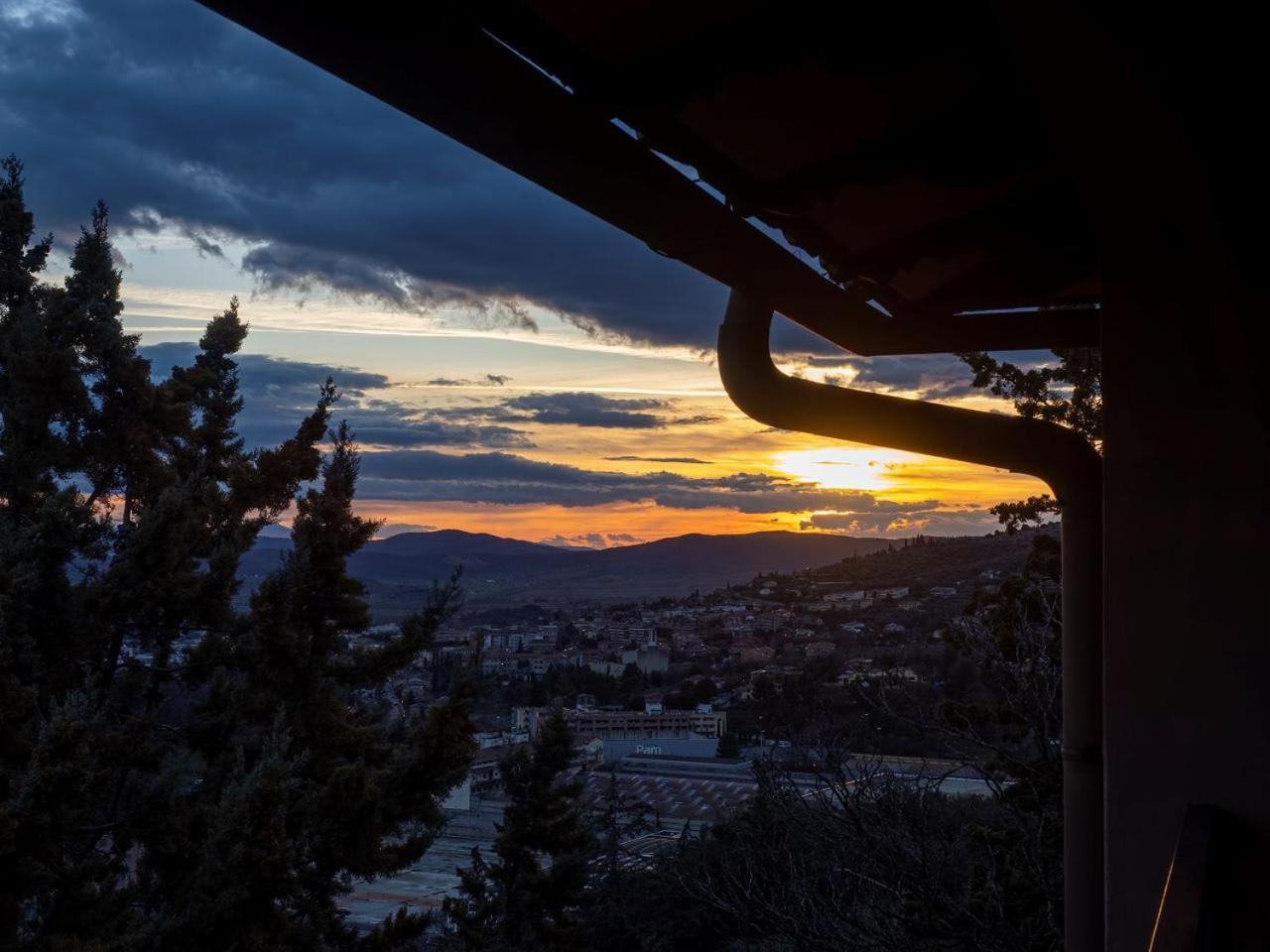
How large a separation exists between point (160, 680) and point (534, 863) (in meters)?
9.31

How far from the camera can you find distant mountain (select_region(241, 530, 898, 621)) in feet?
128

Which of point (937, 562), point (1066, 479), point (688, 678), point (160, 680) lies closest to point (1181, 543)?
point (1066, 479)

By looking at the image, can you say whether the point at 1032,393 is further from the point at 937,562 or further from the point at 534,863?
the point at 534,863

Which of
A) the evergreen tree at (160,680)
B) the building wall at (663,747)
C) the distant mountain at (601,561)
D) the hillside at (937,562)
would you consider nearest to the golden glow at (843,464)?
the hillside at (937,562)

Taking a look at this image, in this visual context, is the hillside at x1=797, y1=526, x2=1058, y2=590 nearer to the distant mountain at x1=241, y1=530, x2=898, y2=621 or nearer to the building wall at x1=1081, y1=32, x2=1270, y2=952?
the building wall at x1=1081, y1=32, x2=1270, y2=952

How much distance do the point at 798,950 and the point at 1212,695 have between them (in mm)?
5160

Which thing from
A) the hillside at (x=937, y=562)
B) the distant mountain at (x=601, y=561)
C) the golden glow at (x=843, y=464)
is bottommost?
the distant mountain at (x=601, y=561)

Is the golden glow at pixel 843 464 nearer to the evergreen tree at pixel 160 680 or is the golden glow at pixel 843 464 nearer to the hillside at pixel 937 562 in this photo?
the hillside at pixel 937 562

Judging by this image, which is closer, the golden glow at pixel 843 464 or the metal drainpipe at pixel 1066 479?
the metal drainpipe at pixel 1066 479

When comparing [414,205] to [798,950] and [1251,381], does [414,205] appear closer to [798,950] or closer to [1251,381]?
[798,950]

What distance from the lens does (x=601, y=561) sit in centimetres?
5469

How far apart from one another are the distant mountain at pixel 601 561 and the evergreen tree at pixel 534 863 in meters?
17.5

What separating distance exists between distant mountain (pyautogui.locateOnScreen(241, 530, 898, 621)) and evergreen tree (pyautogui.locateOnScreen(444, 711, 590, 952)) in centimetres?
1745

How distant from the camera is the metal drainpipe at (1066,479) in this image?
2068mm
